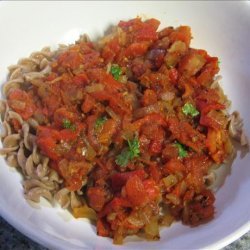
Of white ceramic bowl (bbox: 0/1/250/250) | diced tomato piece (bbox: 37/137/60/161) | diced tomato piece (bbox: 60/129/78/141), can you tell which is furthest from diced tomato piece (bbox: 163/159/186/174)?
diced tomato piece (bbox: 37/137/60/161)

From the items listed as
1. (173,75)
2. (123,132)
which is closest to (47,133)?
(123,132)

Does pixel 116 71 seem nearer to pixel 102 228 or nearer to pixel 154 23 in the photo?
pixel 154 23

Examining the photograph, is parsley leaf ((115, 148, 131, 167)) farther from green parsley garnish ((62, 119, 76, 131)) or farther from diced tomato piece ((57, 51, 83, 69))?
diced tomato piece ((57, 51, 83, 69))

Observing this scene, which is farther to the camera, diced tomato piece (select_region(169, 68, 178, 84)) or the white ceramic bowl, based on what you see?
diced tomato piece (select_region(169, 68, 178, 84))

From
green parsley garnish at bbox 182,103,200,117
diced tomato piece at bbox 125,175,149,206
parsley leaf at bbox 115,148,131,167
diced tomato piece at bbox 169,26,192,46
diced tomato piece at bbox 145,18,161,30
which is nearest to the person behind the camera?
diced tomato piece at bbox 125,175,149,206

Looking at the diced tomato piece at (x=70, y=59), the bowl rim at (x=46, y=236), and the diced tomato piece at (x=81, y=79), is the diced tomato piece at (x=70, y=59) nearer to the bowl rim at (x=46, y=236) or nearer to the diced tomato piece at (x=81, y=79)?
the diced tomato piece at (x=81, y=79)

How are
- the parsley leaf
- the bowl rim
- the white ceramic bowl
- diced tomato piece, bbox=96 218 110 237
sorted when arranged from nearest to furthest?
the bowl rim
the white ceramic bowl
diced tomato piece, bbox=96 218 110 237
the parsley leaf
